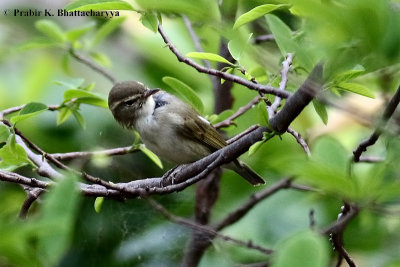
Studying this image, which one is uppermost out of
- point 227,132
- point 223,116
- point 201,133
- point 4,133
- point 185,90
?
point 4,133

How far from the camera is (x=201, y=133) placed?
3479 mm

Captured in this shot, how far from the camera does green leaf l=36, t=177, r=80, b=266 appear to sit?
87 cm

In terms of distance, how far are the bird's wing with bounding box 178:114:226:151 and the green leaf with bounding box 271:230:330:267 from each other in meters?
2.44

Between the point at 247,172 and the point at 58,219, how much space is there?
2481 mm

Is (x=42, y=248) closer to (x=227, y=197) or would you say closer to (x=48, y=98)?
(x=227, y=197)

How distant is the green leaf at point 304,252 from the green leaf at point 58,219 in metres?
0.27

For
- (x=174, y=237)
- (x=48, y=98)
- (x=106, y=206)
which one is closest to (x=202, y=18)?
(x=174, y=237)

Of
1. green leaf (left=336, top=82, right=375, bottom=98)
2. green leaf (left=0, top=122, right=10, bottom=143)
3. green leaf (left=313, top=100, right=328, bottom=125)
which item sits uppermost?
green leaf (left=336, top=82, right=375, bottom=98)

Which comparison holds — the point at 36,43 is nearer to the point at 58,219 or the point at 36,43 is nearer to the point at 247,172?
the point at 247,172

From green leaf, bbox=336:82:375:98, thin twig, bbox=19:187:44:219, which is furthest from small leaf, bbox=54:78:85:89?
green leaf, bbox=336:82:375:98

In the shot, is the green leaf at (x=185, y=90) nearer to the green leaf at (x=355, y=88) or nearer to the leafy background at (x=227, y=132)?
the leafy background at (x=227, y=132)

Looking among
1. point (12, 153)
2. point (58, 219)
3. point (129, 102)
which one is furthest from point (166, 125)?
point (58, 219)

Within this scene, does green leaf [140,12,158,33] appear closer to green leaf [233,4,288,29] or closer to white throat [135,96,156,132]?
green leaf [233,4,288,29]

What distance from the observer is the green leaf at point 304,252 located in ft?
2.79
